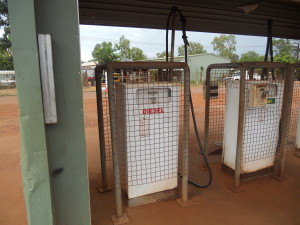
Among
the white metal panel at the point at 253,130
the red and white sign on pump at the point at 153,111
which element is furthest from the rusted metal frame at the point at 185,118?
the white metal panel at the point at 253,130

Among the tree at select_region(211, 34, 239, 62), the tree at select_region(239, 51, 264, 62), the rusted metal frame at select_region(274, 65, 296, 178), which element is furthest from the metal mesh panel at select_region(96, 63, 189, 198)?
the tree at select_region(211, 34, 239, 62)

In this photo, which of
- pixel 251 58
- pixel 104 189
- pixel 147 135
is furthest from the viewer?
pixel 251 58

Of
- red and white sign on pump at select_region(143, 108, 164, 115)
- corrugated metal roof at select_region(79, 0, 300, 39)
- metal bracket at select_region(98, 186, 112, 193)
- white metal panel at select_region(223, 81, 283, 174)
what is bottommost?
metal bracket at select_region(98, 186, 112, 193)

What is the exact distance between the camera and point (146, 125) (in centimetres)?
235

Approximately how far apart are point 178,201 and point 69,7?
86.0 inches

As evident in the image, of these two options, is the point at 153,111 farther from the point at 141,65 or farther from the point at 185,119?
the point at 141,65

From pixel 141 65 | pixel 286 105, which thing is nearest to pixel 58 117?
pixel 141 65

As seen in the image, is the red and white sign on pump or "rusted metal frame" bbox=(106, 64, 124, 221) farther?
the red and white sign on pump

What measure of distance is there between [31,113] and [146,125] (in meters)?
1.28

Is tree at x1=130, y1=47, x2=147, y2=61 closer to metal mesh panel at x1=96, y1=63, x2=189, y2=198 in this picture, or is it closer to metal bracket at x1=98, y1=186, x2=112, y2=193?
metal bracket at x1=98, y1=186, x2=112, y2=193

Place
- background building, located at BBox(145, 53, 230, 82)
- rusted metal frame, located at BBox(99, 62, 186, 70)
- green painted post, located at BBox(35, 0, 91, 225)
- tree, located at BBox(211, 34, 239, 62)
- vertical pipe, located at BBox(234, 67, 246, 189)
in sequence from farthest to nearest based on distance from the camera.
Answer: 1. tree, located at BBox(211, 34, 239, 62)
2. background building, located at BBox(145, 53, 230, 82)
3. vertical pipe, located at BBox(234, 67, 246, 189)
4. rusted metal frame, located at BBox(99, 62, 186, 70)
5. green painted post, located at BBox(35, 0, 91, 225)

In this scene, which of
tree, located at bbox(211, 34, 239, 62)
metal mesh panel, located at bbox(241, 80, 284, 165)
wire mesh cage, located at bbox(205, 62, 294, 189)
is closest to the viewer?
wire mesh cage, located at bbox(205, 62, 294, 189)

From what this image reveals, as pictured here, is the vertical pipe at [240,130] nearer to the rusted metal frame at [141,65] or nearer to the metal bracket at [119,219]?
the rusted metal frame at [141,65]

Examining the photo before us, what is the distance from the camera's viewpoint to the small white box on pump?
227 cm
